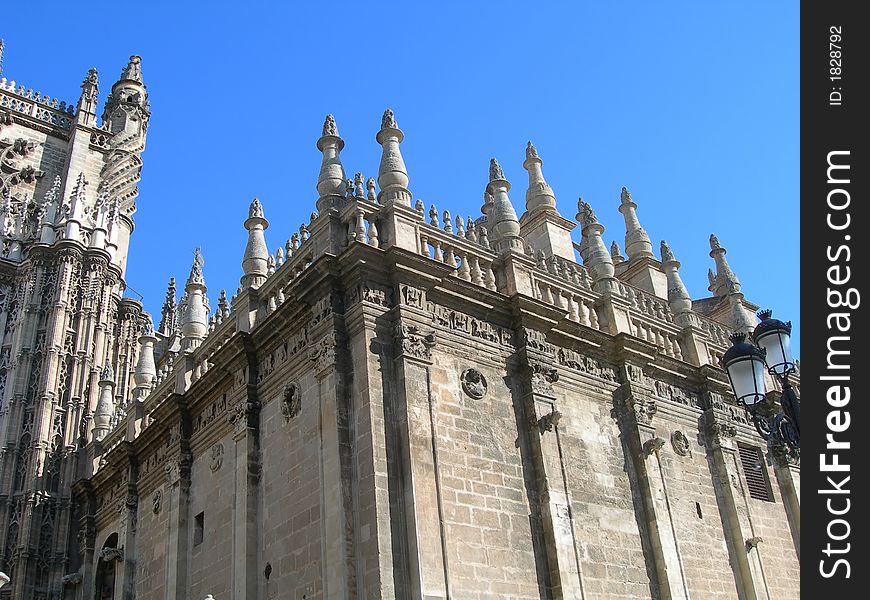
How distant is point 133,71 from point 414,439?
26.4 m

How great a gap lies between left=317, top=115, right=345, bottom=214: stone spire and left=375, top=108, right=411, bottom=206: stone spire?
72cm

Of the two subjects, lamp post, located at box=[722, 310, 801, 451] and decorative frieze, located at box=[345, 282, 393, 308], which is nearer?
lamp post, located at box=[722, 310, 801, 451]

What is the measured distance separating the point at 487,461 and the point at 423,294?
8.71ft

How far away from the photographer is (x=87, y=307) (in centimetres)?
2341

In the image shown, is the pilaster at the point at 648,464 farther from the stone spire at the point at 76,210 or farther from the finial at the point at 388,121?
the stone spire at the point at 76,210

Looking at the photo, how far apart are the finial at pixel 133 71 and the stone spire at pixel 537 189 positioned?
18985mm

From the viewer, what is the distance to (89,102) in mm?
30516

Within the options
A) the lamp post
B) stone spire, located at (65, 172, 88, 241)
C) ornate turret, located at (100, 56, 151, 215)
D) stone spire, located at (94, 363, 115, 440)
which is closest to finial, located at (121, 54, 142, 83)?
ornate turret, located at (100, 56, 151, 215)

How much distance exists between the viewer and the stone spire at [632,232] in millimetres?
20984

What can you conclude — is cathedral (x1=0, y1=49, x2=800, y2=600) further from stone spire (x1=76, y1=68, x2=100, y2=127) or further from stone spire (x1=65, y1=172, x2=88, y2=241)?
stone spire (x1=76, y1=68, x2=100, y2=127)

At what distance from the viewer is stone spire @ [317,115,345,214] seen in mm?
13992

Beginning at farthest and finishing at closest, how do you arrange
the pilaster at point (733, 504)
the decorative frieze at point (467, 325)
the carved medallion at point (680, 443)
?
the carved medallion at point (680, 443), the pilaster at point (733, 504), the decorative frieze at point (467, 325)

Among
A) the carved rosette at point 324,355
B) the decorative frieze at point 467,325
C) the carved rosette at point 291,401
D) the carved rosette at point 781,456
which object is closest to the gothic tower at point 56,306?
the carved rosette at point 291,401
